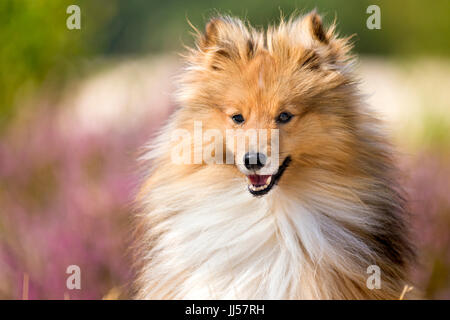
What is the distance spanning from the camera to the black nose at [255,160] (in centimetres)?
240

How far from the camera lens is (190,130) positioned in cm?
276

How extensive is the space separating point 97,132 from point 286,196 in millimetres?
2269

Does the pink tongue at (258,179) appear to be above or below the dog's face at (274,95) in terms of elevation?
below

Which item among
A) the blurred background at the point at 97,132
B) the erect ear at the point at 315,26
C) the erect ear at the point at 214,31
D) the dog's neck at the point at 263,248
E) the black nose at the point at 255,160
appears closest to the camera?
the black nose at the point at 255,160

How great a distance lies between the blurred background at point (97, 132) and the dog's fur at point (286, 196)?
35cm

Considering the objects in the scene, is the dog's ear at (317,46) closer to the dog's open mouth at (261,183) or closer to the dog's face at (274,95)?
the dog's face at (274,95)

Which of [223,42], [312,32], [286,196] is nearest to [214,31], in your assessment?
[223,42]

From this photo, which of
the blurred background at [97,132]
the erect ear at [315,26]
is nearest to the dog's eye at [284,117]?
the erect ear at [315,26]

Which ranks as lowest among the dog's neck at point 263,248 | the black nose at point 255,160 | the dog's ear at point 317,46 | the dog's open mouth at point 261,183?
the dog's neck at point 263,248

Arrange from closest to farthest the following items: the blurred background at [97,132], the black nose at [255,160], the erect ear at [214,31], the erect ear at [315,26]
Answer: the black nose at [255,160] < the erect ear at [315,26] < the erect ear at [214,31] < the blurred background at [97,132]

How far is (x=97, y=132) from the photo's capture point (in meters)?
4.46

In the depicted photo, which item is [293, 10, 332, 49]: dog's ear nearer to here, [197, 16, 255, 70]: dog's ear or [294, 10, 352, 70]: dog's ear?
[294, 10, 352, 70]: dog's ear

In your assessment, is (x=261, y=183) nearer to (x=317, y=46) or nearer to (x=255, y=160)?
(x=255, y=160)
